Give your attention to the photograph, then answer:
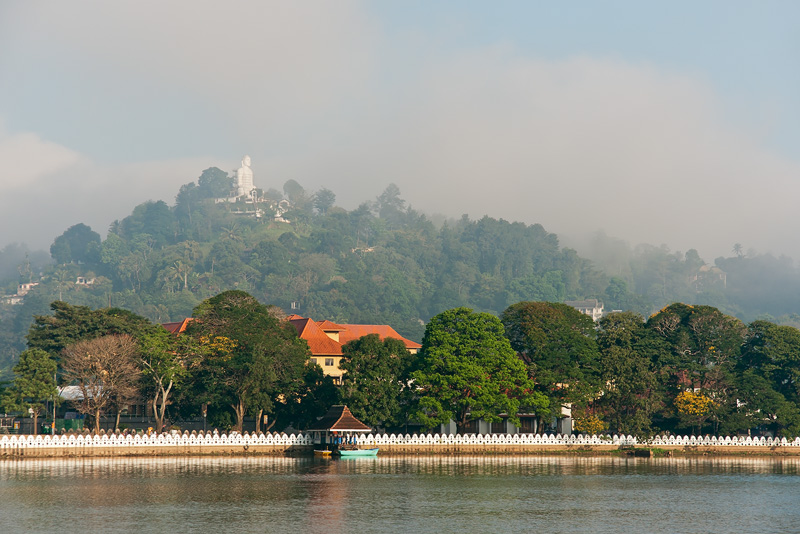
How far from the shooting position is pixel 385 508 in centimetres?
5375

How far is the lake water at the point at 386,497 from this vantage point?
48.9m

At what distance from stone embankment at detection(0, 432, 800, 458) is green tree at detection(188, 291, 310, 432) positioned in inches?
137

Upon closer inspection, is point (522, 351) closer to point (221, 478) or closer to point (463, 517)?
point (221, 478)

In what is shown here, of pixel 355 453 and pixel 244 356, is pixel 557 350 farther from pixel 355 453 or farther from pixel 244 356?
pixel 244 356

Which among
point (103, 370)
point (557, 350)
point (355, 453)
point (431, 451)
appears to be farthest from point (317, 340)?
point (103, 370)

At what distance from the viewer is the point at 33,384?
295 ft

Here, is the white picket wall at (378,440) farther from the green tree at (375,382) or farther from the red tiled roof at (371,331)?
the red tiled roof at (371,331)

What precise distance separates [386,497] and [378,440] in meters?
33.0

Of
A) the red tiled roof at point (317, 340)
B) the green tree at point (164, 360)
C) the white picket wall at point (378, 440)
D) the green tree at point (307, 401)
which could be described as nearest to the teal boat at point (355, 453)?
the white picket wall at point (378, 440)

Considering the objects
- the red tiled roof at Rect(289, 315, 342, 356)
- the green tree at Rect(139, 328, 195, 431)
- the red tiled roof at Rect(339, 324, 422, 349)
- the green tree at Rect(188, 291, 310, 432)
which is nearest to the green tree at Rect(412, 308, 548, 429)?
the green tree at Rect(188, 291, 310, 432)

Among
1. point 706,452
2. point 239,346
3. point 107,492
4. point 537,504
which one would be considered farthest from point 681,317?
point 107,492

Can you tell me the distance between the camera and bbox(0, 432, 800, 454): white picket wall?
83062 millimetres

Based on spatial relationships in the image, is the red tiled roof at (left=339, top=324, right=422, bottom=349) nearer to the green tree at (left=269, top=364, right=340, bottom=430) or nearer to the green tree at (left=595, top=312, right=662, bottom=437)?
the green tree at (left=269, top=364, right=340, bottom=430)

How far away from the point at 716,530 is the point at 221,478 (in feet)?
106
